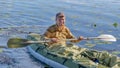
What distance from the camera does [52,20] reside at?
1942 cm

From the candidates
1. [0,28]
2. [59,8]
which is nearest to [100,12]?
[59,8]

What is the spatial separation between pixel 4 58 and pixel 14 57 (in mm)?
427

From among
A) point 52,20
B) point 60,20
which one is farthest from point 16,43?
point 52,20

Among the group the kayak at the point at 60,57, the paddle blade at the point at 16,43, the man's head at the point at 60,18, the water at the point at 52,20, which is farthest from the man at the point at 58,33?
the water at the point at 52,20

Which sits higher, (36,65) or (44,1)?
(44,1)

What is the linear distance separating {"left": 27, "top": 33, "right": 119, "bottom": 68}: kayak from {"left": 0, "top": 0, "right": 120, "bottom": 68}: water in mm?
333

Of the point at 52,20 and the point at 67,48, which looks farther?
the point at 52,20

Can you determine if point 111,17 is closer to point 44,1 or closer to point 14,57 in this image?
point 44,1

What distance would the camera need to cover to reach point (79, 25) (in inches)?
722

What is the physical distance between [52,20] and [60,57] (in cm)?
887

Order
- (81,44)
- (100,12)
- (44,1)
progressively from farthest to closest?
1. (44,1)
2. (100,12)
3. (81,44)

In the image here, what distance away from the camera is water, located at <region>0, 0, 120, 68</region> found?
13.1 meters

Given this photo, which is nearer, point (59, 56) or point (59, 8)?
point (59, 56)

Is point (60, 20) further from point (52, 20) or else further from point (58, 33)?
point (52, 20)
